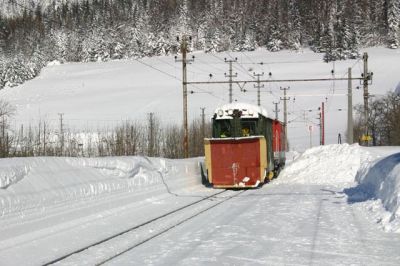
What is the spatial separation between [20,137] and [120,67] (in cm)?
11742

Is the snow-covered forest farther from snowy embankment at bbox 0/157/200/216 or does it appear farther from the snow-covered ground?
the snow-covered ground

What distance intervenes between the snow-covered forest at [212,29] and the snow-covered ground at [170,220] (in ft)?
407

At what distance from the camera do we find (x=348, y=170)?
29344 mm

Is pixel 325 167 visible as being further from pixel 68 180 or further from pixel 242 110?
pixel 68 180

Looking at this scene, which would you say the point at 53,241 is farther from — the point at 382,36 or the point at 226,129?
the point at 382,36

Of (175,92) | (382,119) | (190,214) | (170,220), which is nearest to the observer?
(170,220)

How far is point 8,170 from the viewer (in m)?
11.9

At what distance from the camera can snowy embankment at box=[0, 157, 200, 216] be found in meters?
11.8

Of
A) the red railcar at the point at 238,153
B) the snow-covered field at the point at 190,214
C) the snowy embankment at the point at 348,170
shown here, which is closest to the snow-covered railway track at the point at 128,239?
the snow-covered field at the point at 190,214

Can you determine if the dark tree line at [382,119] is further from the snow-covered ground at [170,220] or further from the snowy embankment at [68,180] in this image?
the snowy embankment at [68,180]

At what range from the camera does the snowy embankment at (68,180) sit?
38.7ft

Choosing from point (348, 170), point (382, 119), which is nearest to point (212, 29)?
point (382, 119)

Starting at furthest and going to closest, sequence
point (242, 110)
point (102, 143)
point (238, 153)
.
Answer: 1. point (102, 143)
2. point (242, 110)
3. point (238, 153)

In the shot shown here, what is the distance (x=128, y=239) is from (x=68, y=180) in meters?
3.82
